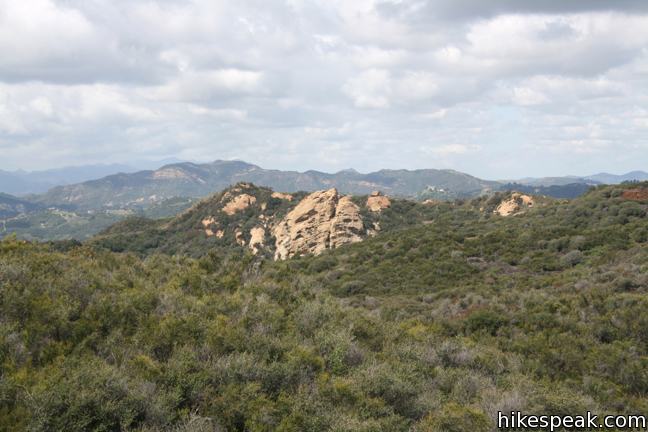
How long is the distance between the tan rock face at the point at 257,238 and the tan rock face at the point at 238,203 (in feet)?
39.0

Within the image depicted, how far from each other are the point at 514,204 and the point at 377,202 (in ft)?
69.2

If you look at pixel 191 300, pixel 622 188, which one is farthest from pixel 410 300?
pixel 622 188

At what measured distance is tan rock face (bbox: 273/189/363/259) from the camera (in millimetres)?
56669

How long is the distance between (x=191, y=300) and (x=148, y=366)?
4216mm

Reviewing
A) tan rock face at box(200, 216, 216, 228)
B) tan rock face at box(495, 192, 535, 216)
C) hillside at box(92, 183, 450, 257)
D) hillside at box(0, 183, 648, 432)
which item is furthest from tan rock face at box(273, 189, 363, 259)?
hillside at box(0, 183, 648, 432)

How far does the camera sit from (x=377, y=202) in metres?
71.6

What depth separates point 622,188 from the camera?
46000 mm

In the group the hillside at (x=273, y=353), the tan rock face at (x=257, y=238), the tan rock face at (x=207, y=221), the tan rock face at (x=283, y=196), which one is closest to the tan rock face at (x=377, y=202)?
the tan rock face at (x=283, y=196)

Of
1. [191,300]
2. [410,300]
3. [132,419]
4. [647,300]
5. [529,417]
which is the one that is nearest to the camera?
[132,419]

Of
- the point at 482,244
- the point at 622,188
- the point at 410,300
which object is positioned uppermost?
the point at 622,188

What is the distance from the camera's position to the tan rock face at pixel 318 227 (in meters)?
56.7

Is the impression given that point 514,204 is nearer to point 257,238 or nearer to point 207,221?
point 257,238

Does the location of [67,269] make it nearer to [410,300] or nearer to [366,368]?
[366,368]

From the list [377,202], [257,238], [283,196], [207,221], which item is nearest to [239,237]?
[257,238]
